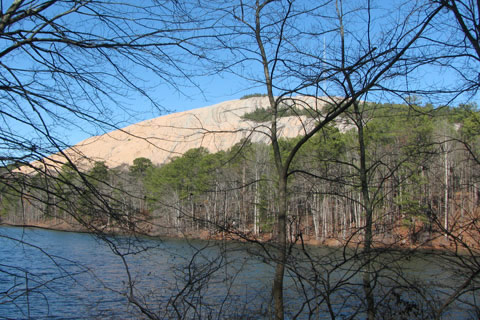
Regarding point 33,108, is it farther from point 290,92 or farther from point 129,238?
point 290,92

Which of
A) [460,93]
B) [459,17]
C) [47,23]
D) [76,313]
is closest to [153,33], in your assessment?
[47,23]

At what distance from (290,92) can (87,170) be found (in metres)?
2.35

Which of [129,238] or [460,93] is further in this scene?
[460,93]

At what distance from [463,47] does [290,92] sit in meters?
1.71

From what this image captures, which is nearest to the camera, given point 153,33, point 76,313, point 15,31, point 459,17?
point 15,31

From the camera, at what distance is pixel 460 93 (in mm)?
4164

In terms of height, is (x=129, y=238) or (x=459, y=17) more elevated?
(x=459, y=17)

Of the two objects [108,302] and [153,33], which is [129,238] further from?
[108,302]

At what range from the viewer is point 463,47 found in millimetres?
3980

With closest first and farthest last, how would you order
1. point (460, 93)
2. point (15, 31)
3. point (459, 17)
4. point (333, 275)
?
1. point (15, 31)
2. point (459, 17)
3. point (460, 93)
4. point (333, 275)

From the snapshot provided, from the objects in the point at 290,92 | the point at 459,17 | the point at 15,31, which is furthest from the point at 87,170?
the point at 459,17

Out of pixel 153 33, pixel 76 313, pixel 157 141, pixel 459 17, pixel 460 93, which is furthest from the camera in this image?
pixel 76 313

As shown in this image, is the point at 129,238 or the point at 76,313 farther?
the point at 76,313

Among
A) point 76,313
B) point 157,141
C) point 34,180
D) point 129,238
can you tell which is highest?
point 157,141
